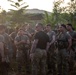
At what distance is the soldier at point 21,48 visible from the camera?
11.8m

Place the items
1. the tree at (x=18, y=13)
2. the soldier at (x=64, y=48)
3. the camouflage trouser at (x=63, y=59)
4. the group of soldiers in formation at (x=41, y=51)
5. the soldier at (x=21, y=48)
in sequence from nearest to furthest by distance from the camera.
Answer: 1. the group of soldiers in formation at (x=41, y=51)
2. the soldier at (x=64, y=48)
3. the camouflage trouser at (x=63, y=59)
4. the soldier at (x=21, y=48)
5. the tree at (x=18, y=13)

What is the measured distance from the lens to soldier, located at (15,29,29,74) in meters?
11.8

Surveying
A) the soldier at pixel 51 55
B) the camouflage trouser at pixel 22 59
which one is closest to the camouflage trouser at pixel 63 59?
the soldier at pixel 51 55

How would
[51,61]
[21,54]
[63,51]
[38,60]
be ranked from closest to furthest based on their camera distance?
[38,60]
[63,51]
[21,54]
[51,61]

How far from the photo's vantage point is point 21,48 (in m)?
11.9

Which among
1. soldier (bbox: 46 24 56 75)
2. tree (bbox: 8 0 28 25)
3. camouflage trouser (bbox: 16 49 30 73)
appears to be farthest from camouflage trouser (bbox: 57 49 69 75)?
tree (bbox: 8 0 28 25)

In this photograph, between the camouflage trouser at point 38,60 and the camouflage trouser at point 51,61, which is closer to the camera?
the camouflage trouser at point 38,60

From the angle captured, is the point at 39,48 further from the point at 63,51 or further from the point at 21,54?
the point at 21,54

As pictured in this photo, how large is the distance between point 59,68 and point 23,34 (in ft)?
6.38

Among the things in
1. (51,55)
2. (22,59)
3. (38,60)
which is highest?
(38,60)

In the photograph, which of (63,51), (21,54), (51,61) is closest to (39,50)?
(63,51)

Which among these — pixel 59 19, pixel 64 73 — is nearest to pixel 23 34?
pixel 64 73

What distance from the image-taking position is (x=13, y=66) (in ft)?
44.7

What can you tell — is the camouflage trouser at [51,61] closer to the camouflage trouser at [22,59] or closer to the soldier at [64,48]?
the camouflage trouser at [22,59]
